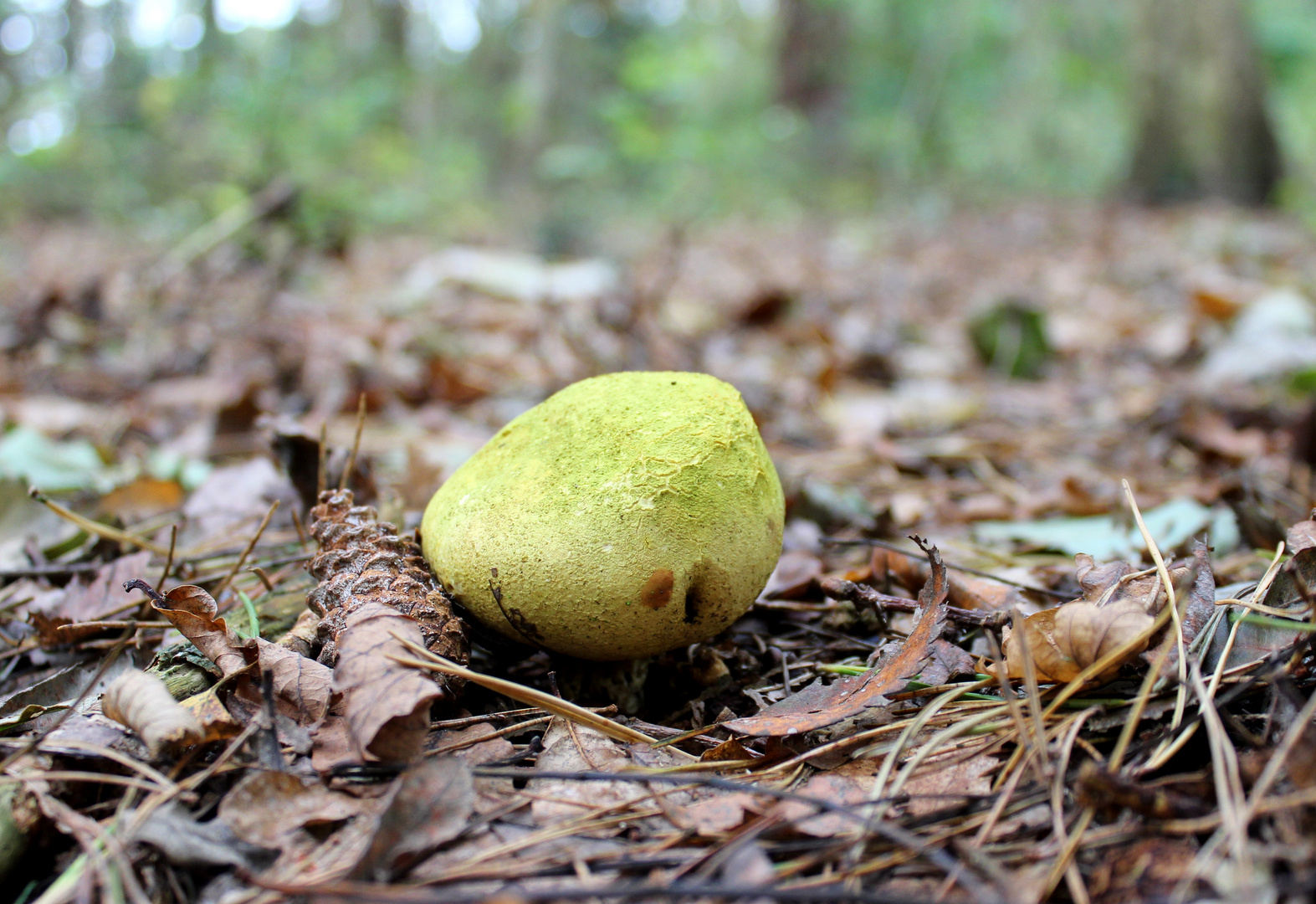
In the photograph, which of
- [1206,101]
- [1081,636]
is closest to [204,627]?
[1081,636]

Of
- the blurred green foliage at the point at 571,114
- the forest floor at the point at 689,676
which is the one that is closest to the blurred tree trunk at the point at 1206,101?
the blurred green foliage at the point at 571,114

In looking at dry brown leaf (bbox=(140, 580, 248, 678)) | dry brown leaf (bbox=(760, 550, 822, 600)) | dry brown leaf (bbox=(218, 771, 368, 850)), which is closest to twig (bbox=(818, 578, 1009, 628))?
dry brown leaf (bbox=(760, 550, 822, 600))

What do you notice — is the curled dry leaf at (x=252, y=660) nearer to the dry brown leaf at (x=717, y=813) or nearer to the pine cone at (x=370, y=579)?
the pine cone at (x=370, y=579)

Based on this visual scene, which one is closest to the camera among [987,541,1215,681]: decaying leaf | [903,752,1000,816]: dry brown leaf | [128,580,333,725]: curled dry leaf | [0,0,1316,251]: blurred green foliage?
[903,752,1000,816]: dry brown leaf

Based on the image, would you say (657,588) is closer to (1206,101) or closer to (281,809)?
(281,809)

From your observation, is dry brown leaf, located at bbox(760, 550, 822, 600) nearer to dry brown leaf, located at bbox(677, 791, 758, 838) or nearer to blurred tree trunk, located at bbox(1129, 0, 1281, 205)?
dry brown leaf, located at bbox(677, 791, 758, 838)

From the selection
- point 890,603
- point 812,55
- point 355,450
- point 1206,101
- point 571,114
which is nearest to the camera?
point 890,603
